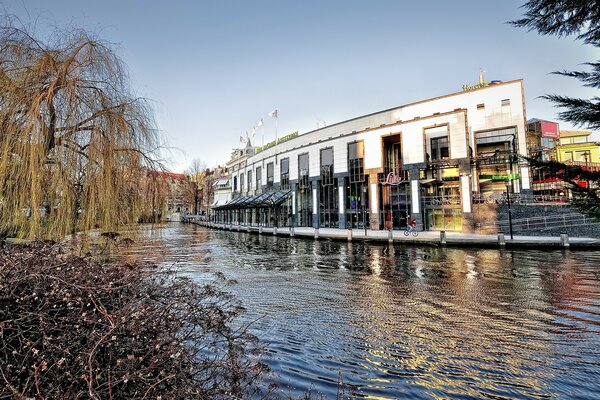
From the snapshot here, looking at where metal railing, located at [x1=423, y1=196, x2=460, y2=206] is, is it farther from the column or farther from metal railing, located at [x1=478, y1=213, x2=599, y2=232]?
the column

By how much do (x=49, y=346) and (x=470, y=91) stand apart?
4614 centimetres

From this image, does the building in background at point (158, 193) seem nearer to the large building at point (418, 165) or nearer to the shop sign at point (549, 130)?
the large building at point (418, 165)

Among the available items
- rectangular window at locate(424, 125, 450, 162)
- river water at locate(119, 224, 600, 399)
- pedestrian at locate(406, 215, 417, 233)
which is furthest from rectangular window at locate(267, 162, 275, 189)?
river water at locate(119, 224, 600, 399)

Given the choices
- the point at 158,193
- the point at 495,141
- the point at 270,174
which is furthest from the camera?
the point at 270,174

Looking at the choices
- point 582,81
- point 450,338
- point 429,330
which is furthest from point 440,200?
point 582,81

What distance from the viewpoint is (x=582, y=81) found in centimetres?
395

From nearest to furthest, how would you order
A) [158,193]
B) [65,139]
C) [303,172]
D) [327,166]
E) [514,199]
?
[65,139] < [158,193] < [514,199] < [327,166] < [303,172]

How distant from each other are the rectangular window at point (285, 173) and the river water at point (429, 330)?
39.7m

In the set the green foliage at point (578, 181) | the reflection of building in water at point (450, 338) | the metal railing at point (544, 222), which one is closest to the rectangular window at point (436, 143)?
the metal railing at point (544, 222)

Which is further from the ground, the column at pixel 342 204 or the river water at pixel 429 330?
the column at pixel 342 204

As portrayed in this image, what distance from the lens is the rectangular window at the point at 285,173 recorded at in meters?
53.5

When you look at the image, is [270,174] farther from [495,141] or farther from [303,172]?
[495,141]

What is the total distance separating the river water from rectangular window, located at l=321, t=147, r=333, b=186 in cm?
3172

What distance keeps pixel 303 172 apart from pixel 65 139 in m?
44.5
